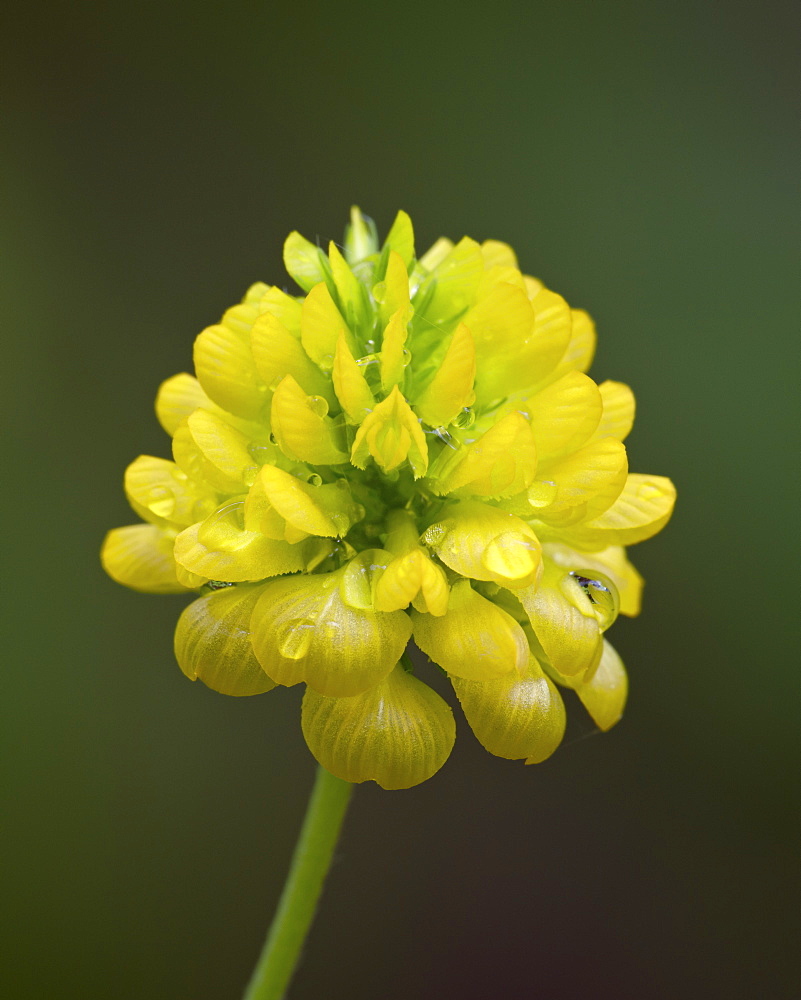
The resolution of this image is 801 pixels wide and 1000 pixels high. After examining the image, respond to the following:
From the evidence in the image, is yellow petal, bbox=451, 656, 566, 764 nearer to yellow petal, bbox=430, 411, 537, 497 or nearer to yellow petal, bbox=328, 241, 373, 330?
yellow petal, bbox=430, 411, 537, 497

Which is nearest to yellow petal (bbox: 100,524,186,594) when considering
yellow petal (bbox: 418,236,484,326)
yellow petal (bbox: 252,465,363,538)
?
yellow petal (bbox: 252,465,363,538)

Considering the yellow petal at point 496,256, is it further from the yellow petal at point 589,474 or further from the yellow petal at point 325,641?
the yellow petal at point 325,641

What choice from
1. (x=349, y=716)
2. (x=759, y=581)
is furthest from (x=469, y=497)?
(x=759, y=581)

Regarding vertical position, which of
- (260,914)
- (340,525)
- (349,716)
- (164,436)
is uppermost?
(164,436)

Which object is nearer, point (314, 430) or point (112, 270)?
point (314, 430)

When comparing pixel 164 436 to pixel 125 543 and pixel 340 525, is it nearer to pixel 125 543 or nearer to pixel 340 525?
pixel 125 543

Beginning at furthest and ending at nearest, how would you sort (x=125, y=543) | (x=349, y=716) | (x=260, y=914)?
1. (x=260, y=914)
2. (x=125, y=543)
3. (x=349, y=716)
